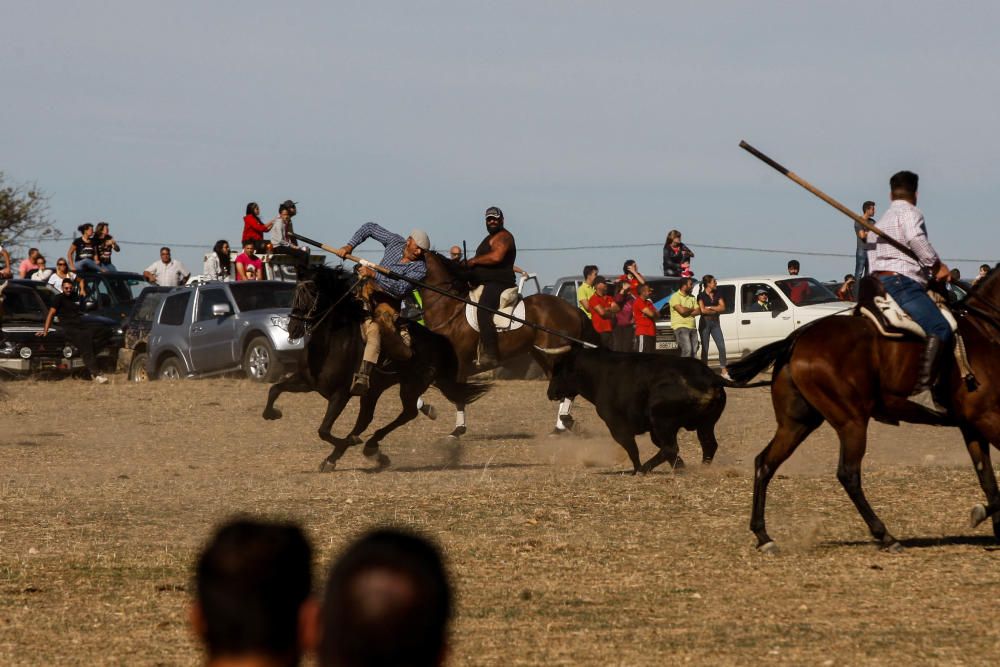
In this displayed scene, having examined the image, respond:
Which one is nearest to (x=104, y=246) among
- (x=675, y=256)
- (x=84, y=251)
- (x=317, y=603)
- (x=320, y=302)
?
(x=84, y=251)

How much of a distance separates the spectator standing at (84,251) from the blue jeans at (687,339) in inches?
437

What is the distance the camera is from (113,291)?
97.1 ft

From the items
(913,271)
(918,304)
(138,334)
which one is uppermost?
(913,271)

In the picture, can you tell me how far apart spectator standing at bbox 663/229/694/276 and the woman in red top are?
7.09 meters

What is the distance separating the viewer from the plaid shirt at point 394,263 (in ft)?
53.2

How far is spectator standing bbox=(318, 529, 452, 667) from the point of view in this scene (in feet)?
6.98

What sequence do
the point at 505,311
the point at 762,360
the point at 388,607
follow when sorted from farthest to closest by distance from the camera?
the point at 505,311 < the point at 762,360 < the point at 388,607

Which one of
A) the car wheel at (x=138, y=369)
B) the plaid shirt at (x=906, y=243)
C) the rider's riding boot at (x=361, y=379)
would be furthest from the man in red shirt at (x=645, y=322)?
the plaid shirt at (x=906, y=243)

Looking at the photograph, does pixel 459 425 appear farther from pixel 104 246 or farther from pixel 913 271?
pixel 104 246

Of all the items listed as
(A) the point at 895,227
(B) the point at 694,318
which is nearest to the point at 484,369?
(B) the point at 694,318

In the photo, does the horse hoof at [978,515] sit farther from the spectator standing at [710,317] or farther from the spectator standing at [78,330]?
the spectator standing at [78,330]

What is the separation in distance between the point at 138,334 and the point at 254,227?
8.67 ft

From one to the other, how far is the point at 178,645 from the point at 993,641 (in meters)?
3.43

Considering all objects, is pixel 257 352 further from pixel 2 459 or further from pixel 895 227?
pixel 895 227
